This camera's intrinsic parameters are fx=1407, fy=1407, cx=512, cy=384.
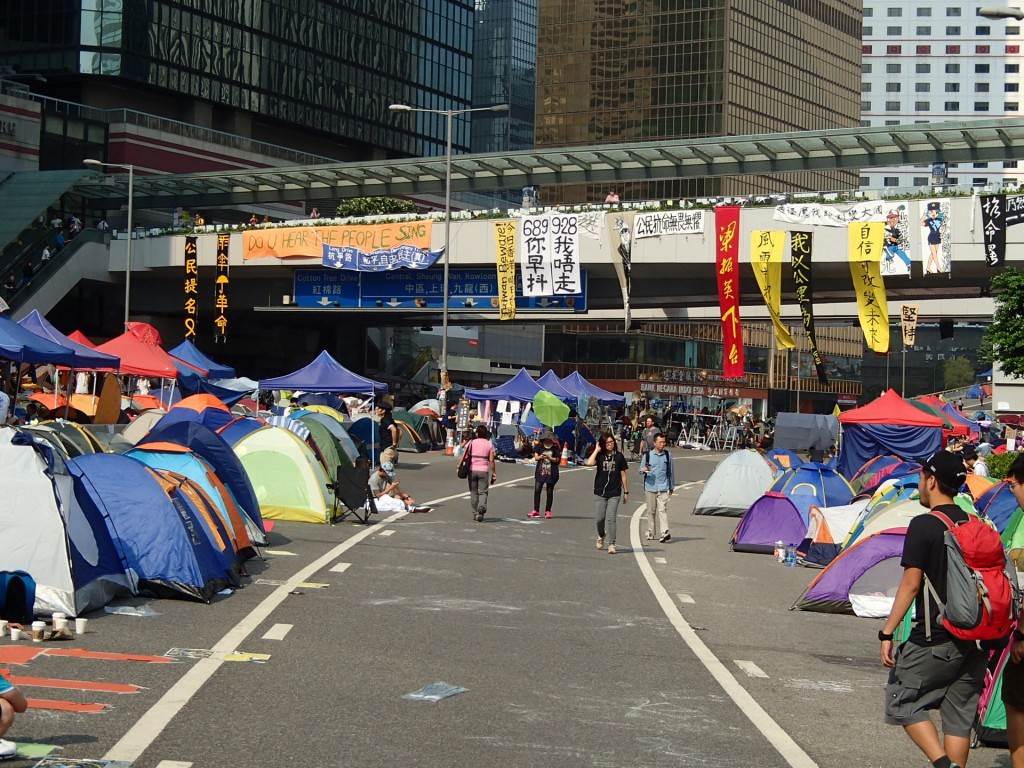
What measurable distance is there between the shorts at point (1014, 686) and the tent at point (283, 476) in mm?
15471

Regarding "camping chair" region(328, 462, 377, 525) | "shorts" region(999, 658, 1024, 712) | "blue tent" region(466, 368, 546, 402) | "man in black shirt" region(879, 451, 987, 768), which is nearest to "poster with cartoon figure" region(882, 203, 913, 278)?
"blue tent" region(466, 368, 546, 402)

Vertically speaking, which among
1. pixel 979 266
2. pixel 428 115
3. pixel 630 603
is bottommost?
pixel 630 603

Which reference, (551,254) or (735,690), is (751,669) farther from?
(551,254)

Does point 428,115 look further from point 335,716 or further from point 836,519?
point 335,716

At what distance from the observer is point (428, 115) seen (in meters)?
106

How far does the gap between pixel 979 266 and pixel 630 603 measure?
1206 inches

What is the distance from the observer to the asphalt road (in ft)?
24.4

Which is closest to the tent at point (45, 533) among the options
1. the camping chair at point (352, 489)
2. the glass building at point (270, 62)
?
the camping chair at point (352, 489)

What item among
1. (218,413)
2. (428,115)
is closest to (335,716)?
(218,413)

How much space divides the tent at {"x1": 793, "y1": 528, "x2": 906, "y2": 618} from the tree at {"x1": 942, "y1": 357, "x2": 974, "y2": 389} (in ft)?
420

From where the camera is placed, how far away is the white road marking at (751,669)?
1058cm

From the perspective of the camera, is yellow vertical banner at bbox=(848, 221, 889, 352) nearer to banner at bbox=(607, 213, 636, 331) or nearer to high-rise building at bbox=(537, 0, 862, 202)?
banner at bbox=(607, 213, 636, 331)

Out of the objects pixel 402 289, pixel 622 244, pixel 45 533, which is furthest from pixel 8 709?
pixel 402 289

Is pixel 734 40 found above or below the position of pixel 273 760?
above
